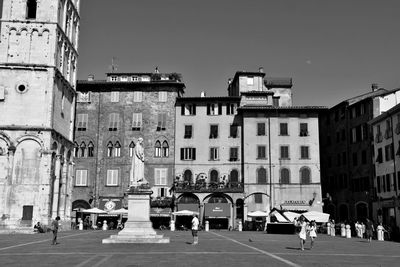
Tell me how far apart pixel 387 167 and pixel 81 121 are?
35088 millimetres

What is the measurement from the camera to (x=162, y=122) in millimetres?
58500

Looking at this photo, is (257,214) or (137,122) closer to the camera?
(257,214)

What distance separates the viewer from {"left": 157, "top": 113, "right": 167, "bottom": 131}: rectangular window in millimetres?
58312

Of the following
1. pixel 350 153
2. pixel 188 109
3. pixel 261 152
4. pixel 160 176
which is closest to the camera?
pixel 350 153

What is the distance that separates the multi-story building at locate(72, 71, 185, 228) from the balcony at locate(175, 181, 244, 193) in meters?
1.80

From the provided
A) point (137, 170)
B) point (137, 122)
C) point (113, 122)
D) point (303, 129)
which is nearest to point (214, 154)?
point (137, 122)

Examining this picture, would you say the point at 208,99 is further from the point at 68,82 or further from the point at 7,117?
the point at 7,117

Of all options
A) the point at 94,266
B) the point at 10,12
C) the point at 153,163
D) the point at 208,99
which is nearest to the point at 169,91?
the point at 208,99

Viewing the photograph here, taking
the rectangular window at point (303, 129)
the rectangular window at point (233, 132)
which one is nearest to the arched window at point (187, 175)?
the rectangular window at point (233, 132)

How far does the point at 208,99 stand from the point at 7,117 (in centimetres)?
2364

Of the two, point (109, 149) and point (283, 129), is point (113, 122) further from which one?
point (283, 129)

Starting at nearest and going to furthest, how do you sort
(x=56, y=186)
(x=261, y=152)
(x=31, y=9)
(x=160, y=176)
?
(x=56, y=186)
(x=31, y=9)
(x=261, y=152)
(x=160, y=176)

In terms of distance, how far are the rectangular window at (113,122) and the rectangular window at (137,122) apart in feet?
6.50

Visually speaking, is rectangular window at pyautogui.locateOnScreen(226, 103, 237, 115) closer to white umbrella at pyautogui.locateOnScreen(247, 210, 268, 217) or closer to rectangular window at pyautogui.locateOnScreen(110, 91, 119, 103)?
white umbrella at pyautogui.locateOnScreen(247, 210, 268, 217)
